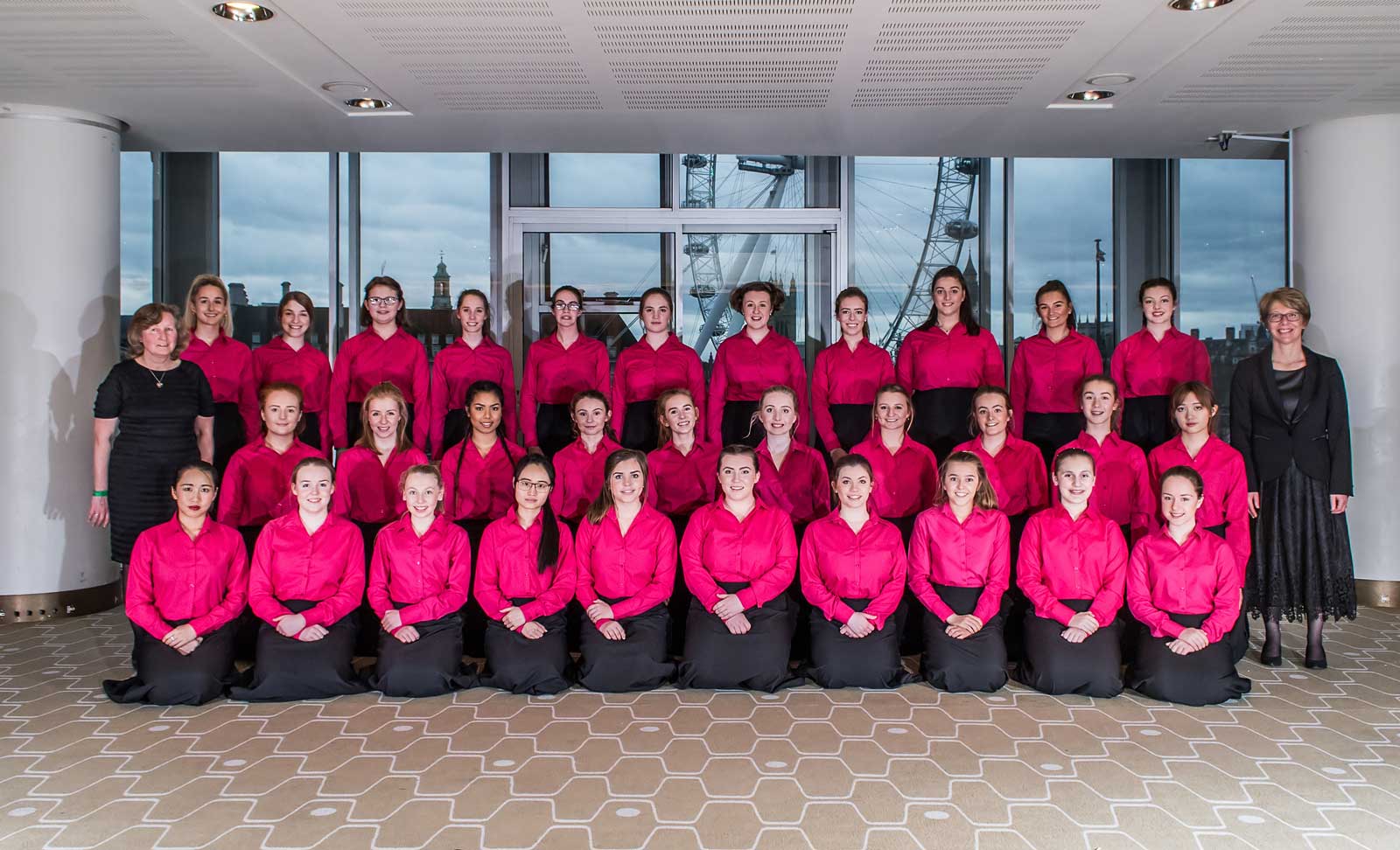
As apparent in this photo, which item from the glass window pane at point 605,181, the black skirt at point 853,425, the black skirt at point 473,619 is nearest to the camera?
the black skirt at point 473,619

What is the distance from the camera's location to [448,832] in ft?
8.59

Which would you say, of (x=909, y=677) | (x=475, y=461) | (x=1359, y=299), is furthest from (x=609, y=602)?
(x=1359, y=299)

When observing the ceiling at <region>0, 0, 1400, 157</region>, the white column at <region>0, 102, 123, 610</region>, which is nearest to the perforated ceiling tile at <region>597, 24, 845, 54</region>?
the ceiling at <region>0, 0, 1400, 157</region>

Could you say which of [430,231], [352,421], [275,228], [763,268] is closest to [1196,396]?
[763,268]

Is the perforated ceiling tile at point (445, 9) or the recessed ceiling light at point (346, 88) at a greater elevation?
the recessed ceiling light at point (346, 88)

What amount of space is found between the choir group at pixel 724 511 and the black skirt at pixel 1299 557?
0.01 m

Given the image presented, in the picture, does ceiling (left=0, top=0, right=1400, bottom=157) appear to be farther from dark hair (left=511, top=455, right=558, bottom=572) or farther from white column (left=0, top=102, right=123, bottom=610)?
dark hair (left=511, top=455, right=558, bottom=572)

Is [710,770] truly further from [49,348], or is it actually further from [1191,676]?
[49,348]

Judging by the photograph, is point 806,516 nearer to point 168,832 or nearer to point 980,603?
point 980,603

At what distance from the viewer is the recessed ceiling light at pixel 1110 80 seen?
4.82 m

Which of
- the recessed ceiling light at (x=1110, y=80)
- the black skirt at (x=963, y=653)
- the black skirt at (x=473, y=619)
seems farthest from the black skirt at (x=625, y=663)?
the recessed ceiling light at (x=1110, y=80)

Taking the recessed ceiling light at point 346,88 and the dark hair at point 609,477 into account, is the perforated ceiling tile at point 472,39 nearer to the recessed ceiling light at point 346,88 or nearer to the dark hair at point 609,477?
the recessed ceiling light at point 346,88

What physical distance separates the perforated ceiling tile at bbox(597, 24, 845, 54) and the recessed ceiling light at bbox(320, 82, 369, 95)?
4.51 ft

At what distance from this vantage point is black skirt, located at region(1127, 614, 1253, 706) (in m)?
3.75
